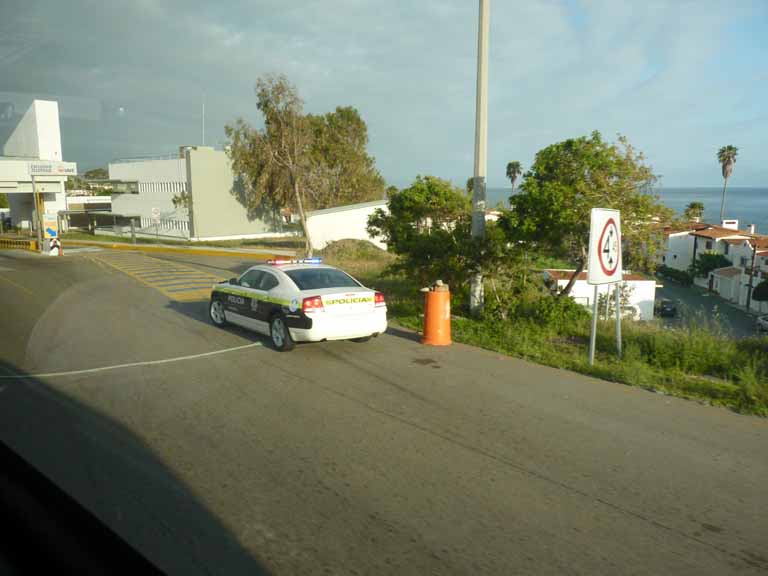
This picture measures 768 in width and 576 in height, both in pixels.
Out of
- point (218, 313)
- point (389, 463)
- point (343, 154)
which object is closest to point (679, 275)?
point (343, 154)

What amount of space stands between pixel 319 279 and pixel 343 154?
45849 millimetres

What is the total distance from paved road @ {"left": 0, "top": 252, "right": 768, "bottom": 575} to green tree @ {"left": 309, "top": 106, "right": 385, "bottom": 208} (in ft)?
146

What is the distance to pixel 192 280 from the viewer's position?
65.8 ft

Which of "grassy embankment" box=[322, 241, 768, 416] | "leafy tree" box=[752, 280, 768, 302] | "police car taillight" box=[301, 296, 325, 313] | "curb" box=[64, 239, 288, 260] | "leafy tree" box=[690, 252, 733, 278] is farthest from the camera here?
"leafy tree" box=[690, 252, 733, 278]

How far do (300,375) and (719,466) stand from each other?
5206 millimetres

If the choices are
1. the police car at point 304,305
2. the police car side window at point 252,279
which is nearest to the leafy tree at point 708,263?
the police car at point 304,305

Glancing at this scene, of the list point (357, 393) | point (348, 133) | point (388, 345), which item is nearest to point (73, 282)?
point (388, 345)

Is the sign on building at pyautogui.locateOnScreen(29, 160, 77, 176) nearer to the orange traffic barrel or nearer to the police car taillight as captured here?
the police car taillight

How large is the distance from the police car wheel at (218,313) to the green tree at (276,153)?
1098 inches

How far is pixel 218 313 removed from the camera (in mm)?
12047

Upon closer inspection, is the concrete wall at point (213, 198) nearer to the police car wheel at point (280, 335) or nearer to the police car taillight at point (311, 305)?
the police car wheel at point (280, 335)

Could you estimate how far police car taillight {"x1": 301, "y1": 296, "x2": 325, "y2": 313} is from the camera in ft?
31.0

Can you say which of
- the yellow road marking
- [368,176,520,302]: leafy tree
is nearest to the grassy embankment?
[368,176,520,302]: leafy tree

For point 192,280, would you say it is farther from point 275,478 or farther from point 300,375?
point 275,478
